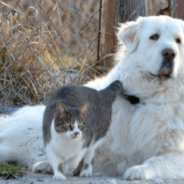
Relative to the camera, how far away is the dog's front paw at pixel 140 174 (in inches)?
147

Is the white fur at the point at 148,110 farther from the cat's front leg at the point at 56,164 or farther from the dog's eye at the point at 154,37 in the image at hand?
the cat's front leg at the point at 56,164

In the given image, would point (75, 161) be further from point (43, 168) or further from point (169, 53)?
point (169, 53)

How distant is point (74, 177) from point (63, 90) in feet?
2.22

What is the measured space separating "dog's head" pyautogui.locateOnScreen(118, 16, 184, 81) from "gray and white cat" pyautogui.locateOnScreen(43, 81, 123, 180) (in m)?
0.48

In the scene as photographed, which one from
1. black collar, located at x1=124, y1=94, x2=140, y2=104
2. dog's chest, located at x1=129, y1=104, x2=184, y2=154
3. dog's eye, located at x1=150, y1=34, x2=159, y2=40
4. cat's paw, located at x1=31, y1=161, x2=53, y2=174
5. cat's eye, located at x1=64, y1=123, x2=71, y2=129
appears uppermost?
dog's eye, located at x1=150, y1=34, x2=159, y2=40

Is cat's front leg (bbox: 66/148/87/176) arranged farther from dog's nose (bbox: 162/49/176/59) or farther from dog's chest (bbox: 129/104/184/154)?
dog's nose (bbox: 162/49/176/59)

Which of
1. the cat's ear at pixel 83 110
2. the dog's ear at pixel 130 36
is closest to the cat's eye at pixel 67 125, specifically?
the cat's ear at pixel 83 110

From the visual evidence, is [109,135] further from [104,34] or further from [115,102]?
[104,34]

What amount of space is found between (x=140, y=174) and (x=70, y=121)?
86 centimetres

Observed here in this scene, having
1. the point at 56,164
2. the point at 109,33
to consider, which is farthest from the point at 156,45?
the point at 109,33

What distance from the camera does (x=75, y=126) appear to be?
10.6ft

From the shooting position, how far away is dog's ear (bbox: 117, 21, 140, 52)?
4.31 meters

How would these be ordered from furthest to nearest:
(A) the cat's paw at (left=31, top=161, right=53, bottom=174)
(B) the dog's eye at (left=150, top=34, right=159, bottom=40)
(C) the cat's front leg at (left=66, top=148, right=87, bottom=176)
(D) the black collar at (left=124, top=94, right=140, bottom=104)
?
(D) the black collar at (left=124, top=94, right=140, bottom=104), (B) the dog's eye at (left=150, top=34, right=159, bottom=40), (A) the cat's paw at (left=31, top=161, right=53, bottom=174), (C) the cat's front leg at (left=66, top=148, right=87, bottom=176)

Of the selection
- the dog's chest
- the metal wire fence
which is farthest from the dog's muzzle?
the metal wire fence
